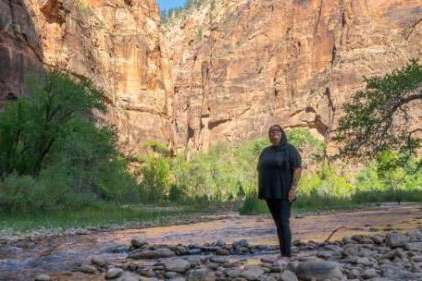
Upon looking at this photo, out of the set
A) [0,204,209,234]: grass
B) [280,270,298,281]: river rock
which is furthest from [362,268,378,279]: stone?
[0,204,209,234]: grass

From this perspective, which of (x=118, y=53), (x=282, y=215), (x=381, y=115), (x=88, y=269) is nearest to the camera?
(x=88, y=269)

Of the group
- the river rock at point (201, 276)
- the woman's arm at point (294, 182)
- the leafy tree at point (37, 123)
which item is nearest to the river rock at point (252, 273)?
the river rock at point (201, 276)

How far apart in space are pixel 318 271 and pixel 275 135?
7.07 feet

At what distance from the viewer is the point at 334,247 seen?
8695mm

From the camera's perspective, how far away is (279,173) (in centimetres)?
764

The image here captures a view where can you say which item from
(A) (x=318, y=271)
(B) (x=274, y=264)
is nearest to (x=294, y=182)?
(B) (x=274, y=264)

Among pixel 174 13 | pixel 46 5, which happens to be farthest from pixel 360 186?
pixel 174 13

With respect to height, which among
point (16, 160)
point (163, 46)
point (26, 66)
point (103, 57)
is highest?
point (163, 46)

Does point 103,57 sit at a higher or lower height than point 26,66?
higher

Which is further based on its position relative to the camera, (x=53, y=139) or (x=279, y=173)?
(x=53, y=139)

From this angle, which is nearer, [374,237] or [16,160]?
[374,237]

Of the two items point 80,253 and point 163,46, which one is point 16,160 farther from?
point 163,46

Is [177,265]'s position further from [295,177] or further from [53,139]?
[53,139]

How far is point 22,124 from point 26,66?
2374 cm
